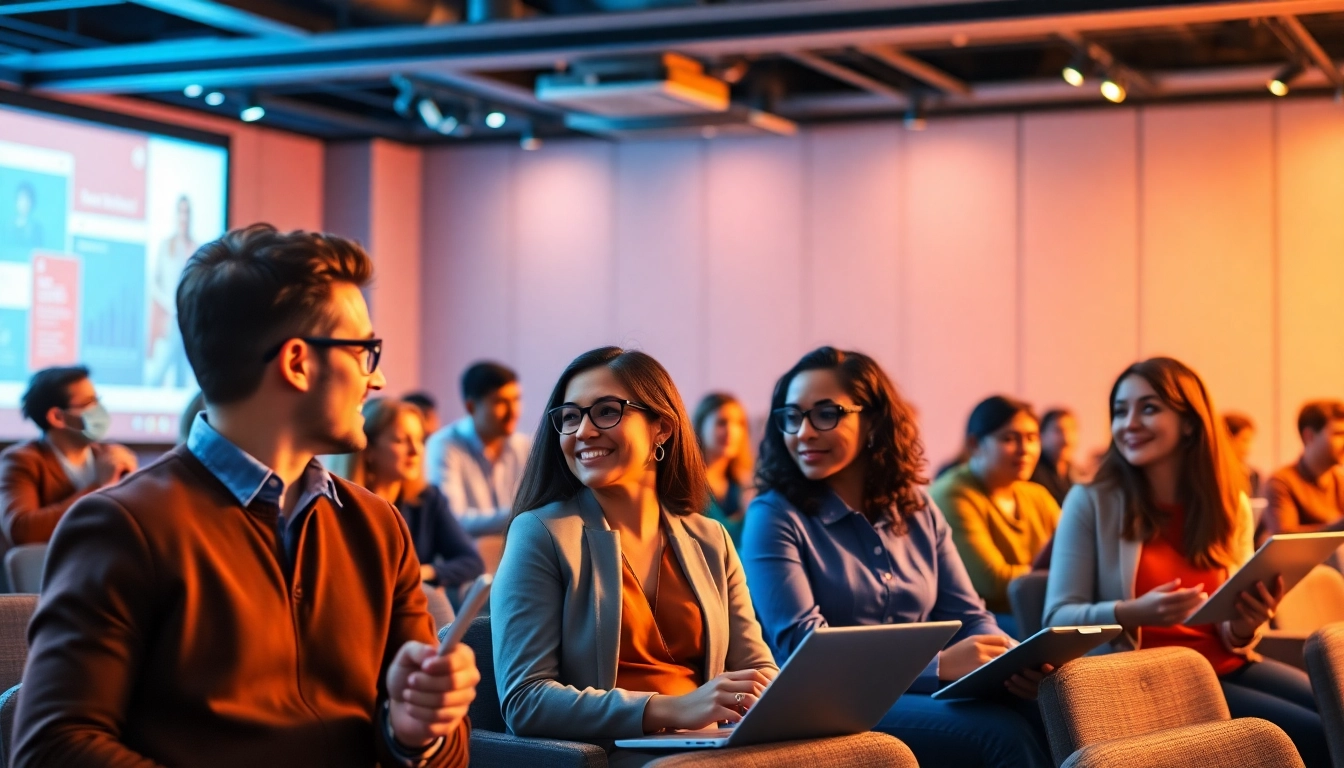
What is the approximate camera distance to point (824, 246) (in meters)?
10.0

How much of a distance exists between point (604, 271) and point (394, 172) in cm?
179

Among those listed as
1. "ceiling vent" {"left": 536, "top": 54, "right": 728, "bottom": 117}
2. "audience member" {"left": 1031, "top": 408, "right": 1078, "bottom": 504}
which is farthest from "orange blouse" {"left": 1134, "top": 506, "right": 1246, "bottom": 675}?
"ceiling vent" {"left": 536, "top": 54, "right": 728, "bottom": 117}

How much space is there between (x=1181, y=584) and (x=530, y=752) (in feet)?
6.89

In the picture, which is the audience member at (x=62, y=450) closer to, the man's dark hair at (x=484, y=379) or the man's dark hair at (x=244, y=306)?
the man's dark hair at (x=484, y=379)

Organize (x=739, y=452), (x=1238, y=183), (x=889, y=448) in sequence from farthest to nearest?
1. (x=1238, y=183)
2. (x=739, y=452)
3. (x=889, y=448)

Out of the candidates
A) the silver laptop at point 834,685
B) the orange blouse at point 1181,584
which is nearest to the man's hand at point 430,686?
the silver laptop at point 834,685

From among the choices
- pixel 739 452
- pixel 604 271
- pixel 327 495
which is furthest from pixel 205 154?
pixel 327 495

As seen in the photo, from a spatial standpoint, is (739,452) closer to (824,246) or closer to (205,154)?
(824,246)

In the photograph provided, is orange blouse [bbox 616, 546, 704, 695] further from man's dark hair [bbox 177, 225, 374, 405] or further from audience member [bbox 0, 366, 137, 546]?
audience member [bbox 0, 366, 137, 546]

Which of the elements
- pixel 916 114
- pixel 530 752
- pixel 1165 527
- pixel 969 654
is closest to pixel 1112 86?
pixel 916 114

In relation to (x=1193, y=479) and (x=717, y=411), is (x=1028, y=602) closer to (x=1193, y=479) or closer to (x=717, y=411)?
(x=1193, y=479)

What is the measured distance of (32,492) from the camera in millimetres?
5340

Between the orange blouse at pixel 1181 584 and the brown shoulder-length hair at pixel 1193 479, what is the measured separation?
0.09 feet

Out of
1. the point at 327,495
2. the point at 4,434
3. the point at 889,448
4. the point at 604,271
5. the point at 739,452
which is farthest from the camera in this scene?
the point at 604,271
